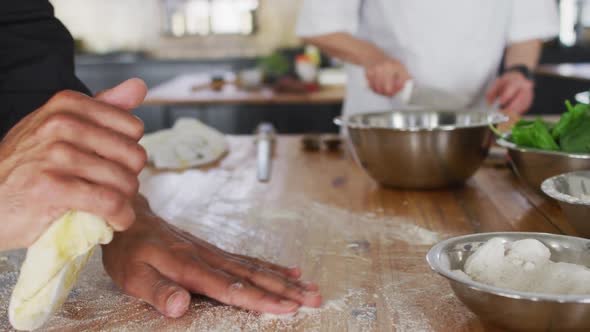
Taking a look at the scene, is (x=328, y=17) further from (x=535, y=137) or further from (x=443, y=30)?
(x=535, y=137)

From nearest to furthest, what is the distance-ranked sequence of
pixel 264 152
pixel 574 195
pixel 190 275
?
pixel 190 275
pixel 574 195
pixel 264 152

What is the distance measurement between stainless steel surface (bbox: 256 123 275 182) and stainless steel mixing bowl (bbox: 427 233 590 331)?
79 cm

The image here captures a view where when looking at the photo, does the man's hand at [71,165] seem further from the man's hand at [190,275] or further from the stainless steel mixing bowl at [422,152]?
the stainless steel mixing bowl at [422,152]

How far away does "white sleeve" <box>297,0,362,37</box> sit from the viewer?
6.61 feet

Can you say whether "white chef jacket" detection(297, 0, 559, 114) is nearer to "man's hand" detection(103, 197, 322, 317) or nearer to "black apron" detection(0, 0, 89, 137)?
"black apron" detection(0, 0, 89, 137)

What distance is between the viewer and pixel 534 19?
6.84ft

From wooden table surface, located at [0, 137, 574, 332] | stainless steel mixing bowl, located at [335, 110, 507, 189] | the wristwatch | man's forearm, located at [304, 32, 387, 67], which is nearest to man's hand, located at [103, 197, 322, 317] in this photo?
wooden table surface, located at [0, 137, 574, 332]

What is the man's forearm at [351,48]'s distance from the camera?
6.49ft

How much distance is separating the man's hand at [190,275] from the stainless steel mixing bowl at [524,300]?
168 millimetres

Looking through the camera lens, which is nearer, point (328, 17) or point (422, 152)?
point (422, 152)

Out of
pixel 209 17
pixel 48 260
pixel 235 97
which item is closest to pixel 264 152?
pixel 48 260

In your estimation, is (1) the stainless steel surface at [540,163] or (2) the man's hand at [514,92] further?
(2) the man's hand at [514,92]

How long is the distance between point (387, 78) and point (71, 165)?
46.5 inches

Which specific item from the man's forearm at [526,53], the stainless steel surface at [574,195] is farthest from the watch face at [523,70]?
the stainless steel surface at [574,195]
